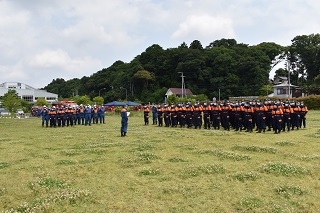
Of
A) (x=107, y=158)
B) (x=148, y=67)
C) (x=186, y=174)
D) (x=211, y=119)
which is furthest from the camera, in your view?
(x=148, y=67)

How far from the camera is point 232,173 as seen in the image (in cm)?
1049

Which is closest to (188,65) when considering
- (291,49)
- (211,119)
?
(291,49)

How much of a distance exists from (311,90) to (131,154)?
67.8 m

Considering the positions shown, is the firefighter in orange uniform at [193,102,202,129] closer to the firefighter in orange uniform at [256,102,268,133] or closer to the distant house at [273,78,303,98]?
the firefighter in orange uniform at [256,102,268,133]

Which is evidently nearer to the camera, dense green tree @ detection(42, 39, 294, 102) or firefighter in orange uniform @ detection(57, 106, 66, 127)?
firefighter in orange uniform @ detection(57, 106, 66, 127)

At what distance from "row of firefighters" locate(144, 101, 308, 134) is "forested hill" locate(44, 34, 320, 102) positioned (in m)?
59.8

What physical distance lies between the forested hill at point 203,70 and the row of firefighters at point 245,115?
59.8m

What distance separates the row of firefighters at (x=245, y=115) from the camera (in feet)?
74.2

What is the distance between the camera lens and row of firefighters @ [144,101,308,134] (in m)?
22.6

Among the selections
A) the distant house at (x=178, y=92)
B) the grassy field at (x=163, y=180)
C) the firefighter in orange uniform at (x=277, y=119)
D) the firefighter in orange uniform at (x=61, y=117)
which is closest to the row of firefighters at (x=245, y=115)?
the firefighter in orange uniform at (x=277, y=119)

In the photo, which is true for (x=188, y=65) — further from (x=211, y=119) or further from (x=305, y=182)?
(x=305, y=182)

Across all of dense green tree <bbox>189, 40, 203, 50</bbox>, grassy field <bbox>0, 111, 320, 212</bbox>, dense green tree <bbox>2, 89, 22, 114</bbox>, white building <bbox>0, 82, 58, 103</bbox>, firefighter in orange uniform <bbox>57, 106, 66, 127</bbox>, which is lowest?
grassy field <bbox>0, 111, 320, 212</bbox>

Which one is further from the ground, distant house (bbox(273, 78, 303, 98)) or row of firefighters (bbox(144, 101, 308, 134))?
distant house (bbox(273, 78, 303, 98))

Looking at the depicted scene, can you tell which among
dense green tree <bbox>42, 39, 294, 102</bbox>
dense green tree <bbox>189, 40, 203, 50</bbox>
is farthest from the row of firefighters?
dense green tree <bbox>189, 40, 203, 50</bbox>
